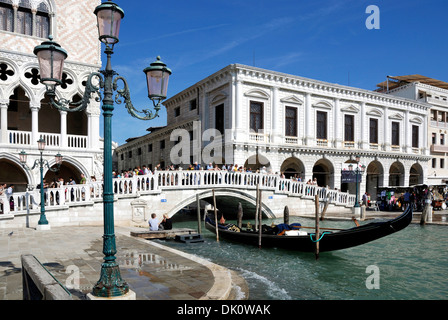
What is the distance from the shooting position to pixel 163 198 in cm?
1448

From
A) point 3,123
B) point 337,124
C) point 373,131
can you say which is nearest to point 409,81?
point 373,131

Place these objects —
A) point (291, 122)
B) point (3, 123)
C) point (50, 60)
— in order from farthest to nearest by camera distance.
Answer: point (291, 122) → point (3, 123) → point (50, 60)

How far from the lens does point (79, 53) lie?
1570 centimetres

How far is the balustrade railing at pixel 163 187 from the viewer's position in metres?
11.6

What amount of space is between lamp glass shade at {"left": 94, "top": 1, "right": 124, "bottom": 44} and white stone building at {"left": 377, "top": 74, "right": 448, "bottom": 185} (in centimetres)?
3063

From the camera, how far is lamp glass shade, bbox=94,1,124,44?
3914mm

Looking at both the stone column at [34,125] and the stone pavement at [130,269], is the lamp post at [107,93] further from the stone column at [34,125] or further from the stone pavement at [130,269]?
the stone column at [34,125]

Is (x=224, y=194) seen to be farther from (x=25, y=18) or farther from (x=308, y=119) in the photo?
(x=25, y=18)

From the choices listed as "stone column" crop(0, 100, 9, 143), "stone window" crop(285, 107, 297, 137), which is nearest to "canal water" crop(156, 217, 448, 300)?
"stone column" crop(0, 100, 9, 143)

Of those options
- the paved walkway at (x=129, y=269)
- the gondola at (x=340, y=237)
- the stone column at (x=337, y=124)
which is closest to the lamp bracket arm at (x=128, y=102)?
the paved walkway at (x=129, y=269)

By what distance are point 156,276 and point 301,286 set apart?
2.81 metres

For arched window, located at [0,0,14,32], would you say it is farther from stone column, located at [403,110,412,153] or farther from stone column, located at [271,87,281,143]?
stone column, located at [403,110,412,153]

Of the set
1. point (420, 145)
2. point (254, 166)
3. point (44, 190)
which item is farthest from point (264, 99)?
point (420, 145)

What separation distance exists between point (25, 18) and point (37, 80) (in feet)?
8.65
